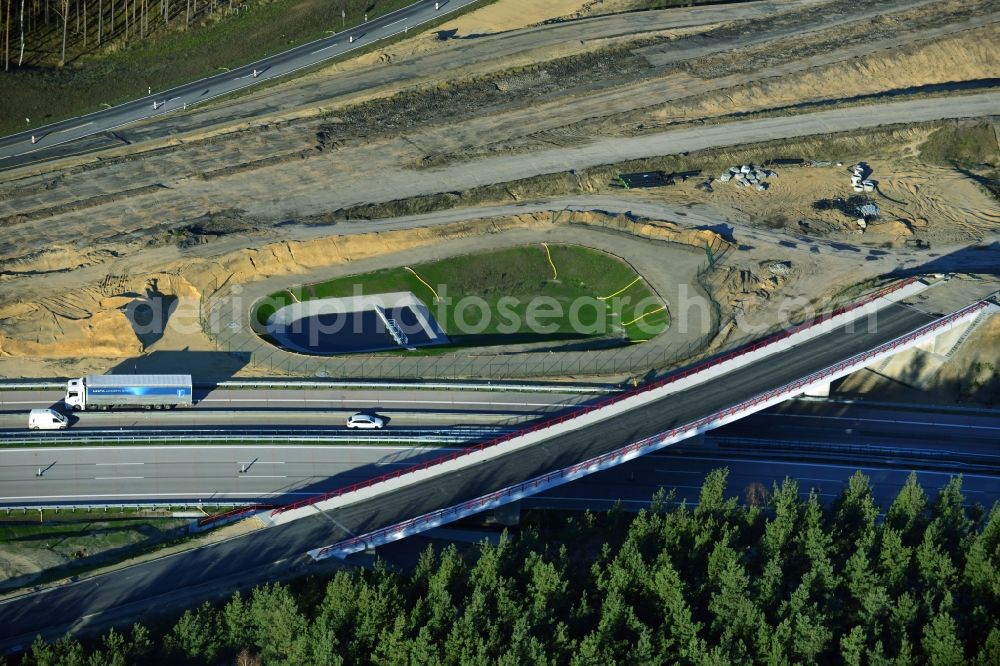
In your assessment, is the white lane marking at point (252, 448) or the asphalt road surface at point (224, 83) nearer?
the white lane marking at point (252, 448)

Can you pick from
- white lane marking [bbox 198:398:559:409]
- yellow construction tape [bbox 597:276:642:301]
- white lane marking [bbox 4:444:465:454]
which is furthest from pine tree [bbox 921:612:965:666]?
yellow construction tape [bbox 597:276:642:301]

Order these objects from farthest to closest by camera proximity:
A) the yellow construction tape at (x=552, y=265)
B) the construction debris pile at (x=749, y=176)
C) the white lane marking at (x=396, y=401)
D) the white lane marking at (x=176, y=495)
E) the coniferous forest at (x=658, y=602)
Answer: the construction debris pile at (x=749, y=176), the yellow construction tape at (x=552, y=265), the white lane marking at (x=396, y=401), the white lane marking at (x=176, y=495), the coniferous forest at (x=658, y=602)

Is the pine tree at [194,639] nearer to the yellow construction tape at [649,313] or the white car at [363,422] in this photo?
the white car at [363,422]

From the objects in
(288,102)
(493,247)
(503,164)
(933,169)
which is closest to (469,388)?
(493,247)

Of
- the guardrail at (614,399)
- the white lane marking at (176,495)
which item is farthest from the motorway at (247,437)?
the guardrail at (614,399)

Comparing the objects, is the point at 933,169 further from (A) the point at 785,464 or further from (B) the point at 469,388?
(B) the point at 469,388

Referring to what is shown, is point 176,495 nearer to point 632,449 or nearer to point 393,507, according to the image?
point 393,507

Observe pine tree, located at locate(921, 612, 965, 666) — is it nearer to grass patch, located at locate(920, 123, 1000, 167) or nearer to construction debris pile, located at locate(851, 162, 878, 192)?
construction debris pile, located at locate(851, 162, 878, 192)
